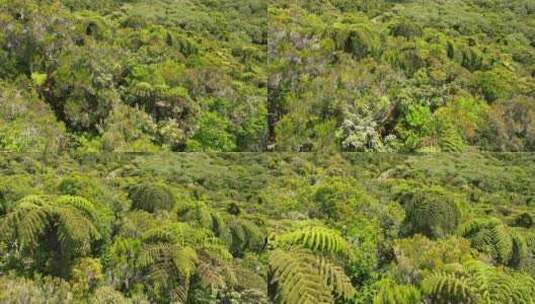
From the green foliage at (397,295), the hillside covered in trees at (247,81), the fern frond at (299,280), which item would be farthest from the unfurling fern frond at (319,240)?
the hillside covered in trees at (247,81)

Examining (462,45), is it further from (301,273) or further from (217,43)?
(301,273)

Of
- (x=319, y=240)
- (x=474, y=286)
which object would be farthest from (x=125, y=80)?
(x=474, y=286)

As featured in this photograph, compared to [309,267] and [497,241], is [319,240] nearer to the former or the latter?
[309,267]

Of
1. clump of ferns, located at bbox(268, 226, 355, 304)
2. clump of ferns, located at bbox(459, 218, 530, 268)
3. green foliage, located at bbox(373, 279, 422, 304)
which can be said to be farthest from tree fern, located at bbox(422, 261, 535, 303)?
clump of ferns, located at bbox(268, 226, 355, 304)

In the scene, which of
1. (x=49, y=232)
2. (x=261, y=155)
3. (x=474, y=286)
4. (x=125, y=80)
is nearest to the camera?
(x=474, y=286)

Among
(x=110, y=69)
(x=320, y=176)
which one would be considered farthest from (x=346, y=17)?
(x=110, y=69)

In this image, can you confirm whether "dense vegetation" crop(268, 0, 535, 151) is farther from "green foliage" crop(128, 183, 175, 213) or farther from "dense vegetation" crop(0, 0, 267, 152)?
"green foliage" crop(128, 183, 175, 213)
